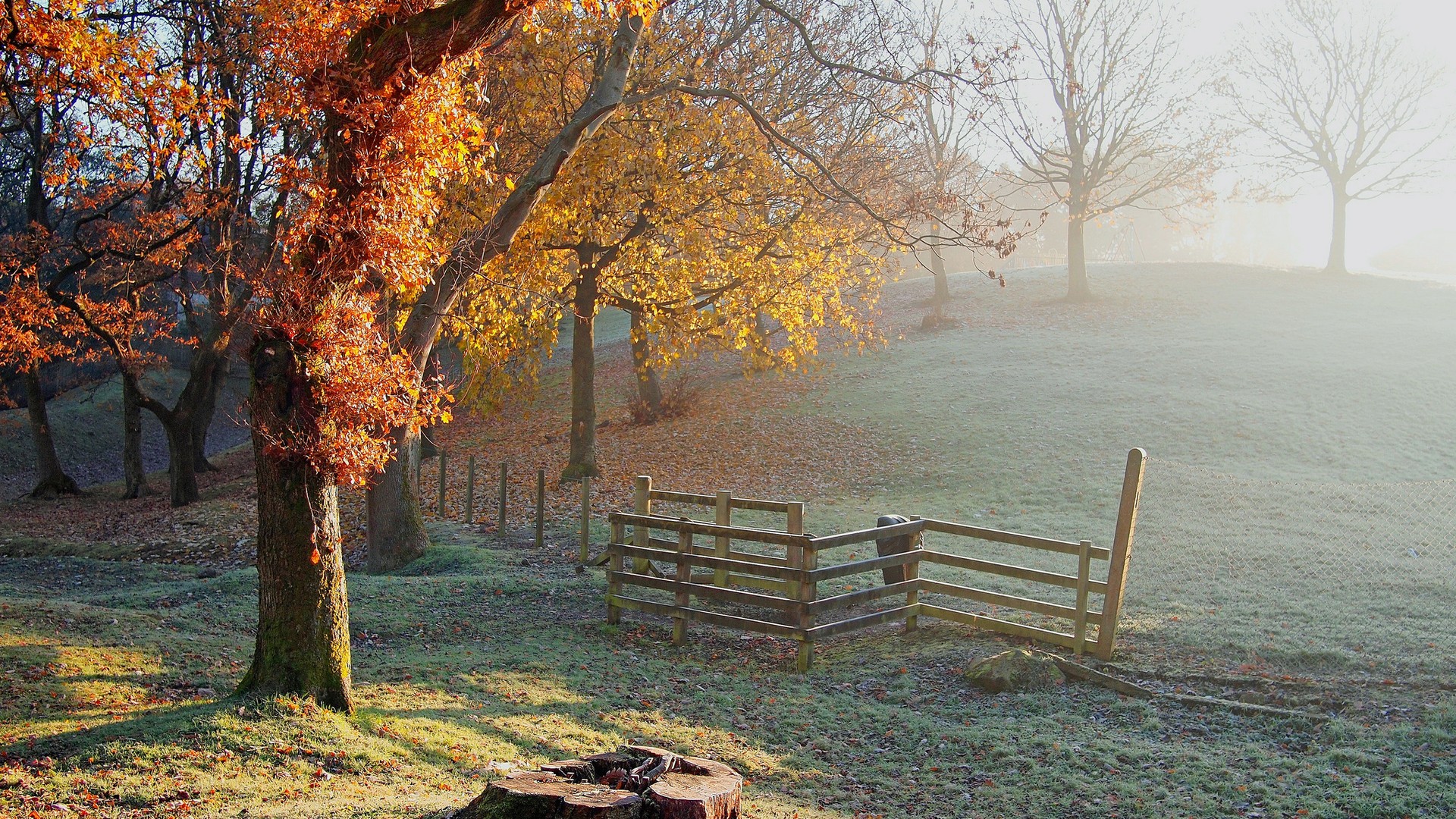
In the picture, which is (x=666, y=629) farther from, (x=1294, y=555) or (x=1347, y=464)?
(x=1347, y=464)

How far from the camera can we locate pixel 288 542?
6.45 metres

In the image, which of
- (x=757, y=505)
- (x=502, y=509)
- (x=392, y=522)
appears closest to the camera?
(x=757, y=505)

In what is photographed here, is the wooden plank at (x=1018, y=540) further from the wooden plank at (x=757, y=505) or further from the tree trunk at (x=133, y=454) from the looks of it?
the tree trunk at (x=133, y=454)

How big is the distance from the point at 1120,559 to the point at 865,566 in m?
2.58

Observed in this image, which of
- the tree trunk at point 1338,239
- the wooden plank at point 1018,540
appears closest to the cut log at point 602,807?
the wooden plank at point 1018,540

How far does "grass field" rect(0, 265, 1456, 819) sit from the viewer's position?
6047 mm

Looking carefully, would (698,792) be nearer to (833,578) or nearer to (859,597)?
(859,597)

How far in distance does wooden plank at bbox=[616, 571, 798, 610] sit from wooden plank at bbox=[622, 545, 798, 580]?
0.75 ft

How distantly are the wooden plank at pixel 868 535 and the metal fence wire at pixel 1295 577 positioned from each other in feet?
8.37

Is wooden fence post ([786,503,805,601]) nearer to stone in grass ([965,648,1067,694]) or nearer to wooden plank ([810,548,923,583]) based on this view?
wooden plank ([810,548,923,583])

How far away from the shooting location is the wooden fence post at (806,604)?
910 centimetres

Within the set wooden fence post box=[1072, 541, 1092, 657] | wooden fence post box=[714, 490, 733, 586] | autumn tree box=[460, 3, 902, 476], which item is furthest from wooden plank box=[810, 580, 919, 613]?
autumn tree box=[460, 3, 902, 476]

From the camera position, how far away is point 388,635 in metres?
9.94

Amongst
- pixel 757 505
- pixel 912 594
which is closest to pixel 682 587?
pixel 757 505
